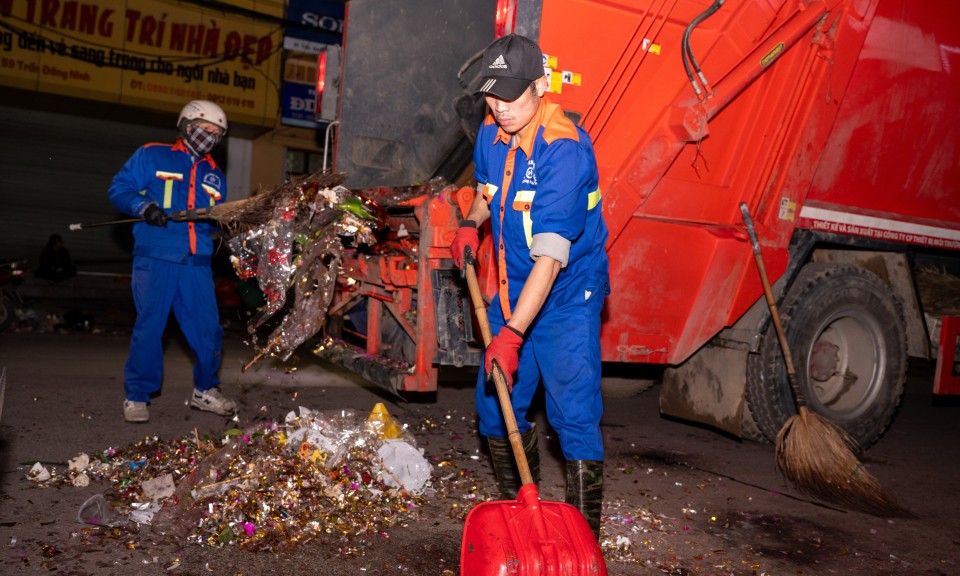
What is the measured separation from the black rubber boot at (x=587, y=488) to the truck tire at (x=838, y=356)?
7.09 feet

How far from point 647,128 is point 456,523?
7.03 feet

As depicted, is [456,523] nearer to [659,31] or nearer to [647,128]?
[647,128]

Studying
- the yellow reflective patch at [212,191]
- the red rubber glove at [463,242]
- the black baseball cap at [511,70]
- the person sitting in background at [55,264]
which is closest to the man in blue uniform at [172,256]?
the yellow reflective patch at [212,191]

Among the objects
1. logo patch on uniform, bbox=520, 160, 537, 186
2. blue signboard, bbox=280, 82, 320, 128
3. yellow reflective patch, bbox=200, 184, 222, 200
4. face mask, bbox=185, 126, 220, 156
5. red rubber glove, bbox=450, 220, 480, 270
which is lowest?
red rubber glove, bbox=450, 220, 480, 270

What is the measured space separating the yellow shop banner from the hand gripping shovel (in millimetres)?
12465

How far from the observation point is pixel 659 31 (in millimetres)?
4176

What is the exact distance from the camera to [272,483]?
3588 millimetres

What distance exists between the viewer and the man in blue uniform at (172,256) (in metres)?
5.01

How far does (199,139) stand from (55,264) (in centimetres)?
764

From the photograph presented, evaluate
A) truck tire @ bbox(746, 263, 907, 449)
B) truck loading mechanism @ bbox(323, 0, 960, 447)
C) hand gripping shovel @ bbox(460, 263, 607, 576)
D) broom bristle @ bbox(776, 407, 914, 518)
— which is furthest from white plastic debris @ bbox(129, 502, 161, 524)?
truck tire @ bbox(746, 263, 907, 449)

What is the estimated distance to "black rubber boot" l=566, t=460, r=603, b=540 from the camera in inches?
123

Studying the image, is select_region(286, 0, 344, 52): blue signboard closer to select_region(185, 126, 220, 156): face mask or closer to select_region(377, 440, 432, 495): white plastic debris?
select_region(185, 126, 220, 156): face mask

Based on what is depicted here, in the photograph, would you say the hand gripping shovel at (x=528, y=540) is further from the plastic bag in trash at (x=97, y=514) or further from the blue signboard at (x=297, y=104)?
the blue signboard at (x=297, y=104)

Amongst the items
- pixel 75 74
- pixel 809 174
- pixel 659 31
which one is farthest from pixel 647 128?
pixel 75 74
